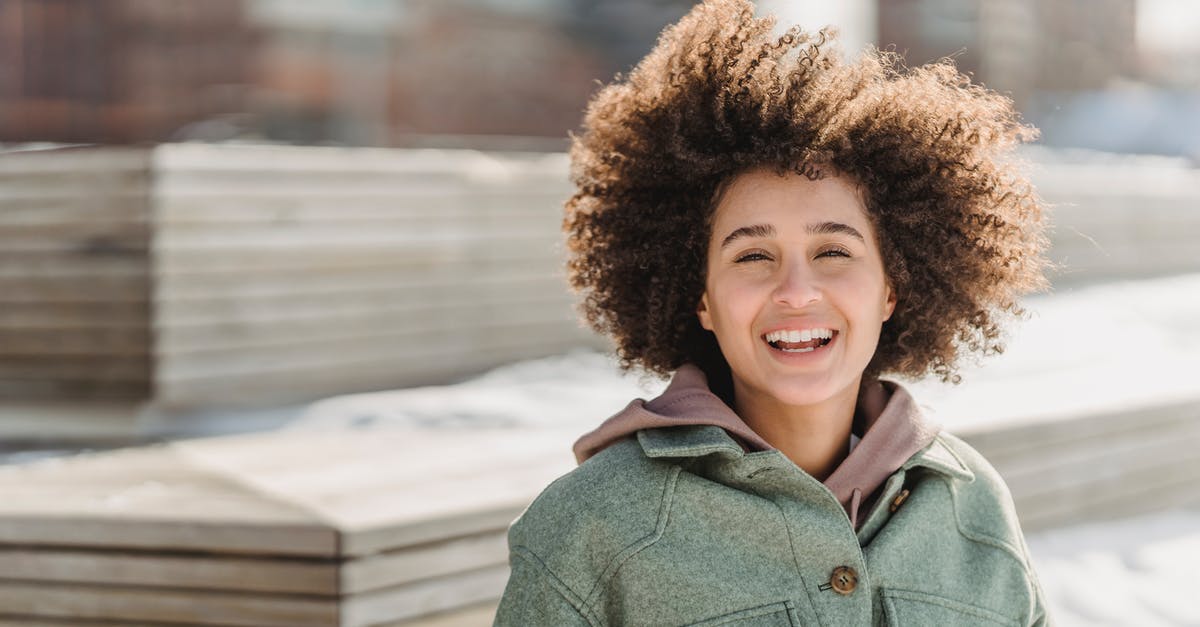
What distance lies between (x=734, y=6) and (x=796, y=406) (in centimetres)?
48

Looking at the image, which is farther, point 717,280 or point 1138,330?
point 1138,330

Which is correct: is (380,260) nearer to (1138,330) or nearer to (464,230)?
(464,230)

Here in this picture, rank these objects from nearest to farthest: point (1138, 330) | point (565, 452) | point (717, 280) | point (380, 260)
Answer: point (717, 280) → point (565, 452) → point (380, 260) → point (1138, 330)

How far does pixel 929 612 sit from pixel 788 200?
0.47 meters

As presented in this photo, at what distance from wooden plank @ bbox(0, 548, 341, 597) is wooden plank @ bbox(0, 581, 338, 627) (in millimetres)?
14

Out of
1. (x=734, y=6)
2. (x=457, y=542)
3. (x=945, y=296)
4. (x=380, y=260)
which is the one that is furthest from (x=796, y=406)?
(x=380, y=260)

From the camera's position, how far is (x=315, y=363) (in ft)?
12.0

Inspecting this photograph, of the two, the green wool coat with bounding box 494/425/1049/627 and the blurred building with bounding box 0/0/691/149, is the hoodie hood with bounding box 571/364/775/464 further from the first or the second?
the blurred building with bounding box 0/0/691/149

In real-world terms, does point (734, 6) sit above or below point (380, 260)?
above

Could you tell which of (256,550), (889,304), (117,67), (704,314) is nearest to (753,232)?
(704,314)

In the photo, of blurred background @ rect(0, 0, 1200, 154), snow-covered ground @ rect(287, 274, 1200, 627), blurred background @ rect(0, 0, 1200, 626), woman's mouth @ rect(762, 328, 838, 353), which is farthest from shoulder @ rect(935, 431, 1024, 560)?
blurred background @ rect(0, 0, 1200, 154)

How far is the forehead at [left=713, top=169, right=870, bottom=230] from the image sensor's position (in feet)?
4.57

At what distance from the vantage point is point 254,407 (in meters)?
3.42

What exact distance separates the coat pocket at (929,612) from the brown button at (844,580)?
0.17ft
